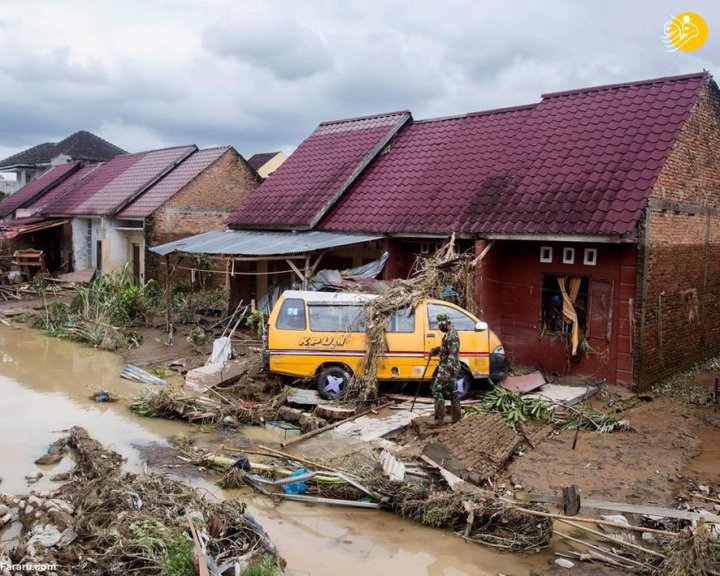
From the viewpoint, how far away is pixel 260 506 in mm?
7000

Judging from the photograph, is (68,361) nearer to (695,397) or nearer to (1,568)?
(1,568)

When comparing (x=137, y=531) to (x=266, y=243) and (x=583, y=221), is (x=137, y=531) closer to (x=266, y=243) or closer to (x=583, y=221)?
(x=583, y=221)

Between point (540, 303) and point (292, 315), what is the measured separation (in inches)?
201

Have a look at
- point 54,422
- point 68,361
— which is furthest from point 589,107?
point 68,361

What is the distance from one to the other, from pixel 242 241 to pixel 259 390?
582 cm

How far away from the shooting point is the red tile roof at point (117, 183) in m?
25.1

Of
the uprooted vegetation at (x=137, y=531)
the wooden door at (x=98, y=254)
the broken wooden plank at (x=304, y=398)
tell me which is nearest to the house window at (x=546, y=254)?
the broken wooden plank at (x=304, y=398)

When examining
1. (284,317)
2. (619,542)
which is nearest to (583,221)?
(284,317)

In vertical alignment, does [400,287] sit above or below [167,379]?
above

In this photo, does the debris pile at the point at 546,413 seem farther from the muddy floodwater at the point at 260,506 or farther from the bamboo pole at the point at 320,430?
the muddy floodwater at the point at 260,506

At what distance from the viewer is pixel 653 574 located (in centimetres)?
541

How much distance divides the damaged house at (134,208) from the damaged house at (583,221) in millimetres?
8745

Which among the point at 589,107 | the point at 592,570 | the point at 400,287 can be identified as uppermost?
the point at 589,107

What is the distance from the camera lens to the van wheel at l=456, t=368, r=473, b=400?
34.4 feet
